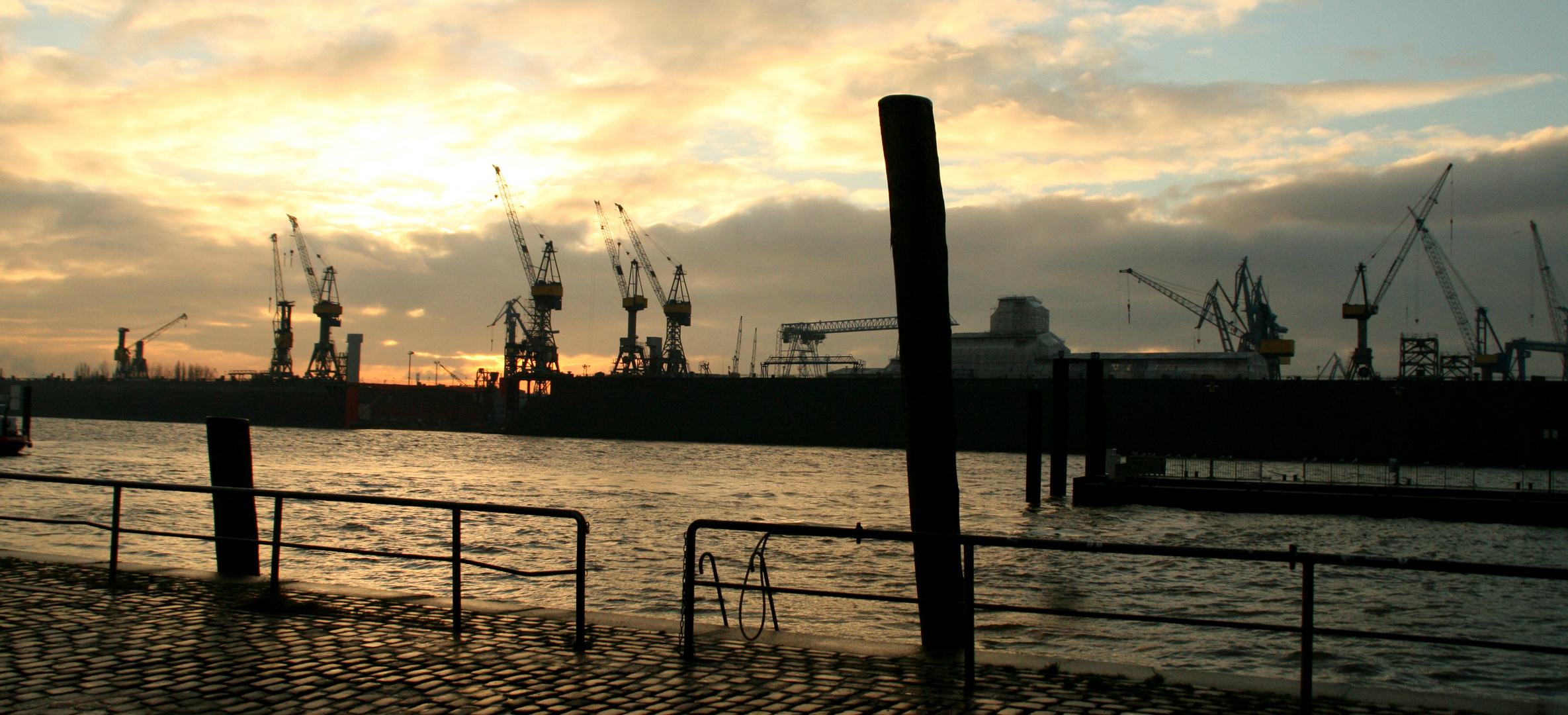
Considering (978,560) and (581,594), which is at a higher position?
(581,594)

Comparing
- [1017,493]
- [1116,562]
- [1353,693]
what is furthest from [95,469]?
[1353,693]

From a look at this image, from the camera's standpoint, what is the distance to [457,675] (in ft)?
17.8

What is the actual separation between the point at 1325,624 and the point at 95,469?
42983 millimetres

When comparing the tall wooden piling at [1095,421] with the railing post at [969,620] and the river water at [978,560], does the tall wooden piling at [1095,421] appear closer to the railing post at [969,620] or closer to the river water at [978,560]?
the river water at [978,560]

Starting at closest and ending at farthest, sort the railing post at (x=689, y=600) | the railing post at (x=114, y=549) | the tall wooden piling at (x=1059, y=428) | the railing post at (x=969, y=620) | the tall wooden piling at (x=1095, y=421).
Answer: the railing post at (x=969, y=620) < the railing post at (x=689, y=600) < the railing post at (x=114, y=549) < the tall wooden piling at (x=1059, y=428) < the tall wooden piling at (x=1095, y=421)

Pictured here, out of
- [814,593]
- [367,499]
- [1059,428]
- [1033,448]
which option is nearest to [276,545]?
[367,499]

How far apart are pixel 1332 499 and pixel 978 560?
14681 millimetres

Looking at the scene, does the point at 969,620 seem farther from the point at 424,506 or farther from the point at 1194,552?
the point at 424,506

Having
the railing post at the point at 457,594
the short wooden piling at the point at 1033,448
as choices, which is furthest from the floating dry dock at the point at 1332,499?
the railing post at the point at 457,594

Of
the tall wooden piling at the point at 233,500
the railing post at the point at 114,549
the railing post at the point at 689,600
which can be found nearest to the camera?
the railing post at the point at 689,600

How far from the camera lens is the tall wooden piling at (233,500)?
28.7 feet

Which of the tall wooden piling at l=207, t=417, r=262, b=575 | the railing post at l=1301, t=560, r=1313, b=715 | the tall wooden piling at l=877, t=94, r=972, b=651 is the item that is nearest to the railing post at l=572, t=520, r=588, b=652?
the tall wooden piling at l=877, t=94, r=972, b=651

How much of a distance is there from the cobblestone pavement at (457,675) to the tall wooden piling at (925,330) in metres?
0.70

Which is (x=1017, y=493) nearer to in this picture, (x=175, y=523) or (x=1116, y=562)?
(x=1116, y=562)
